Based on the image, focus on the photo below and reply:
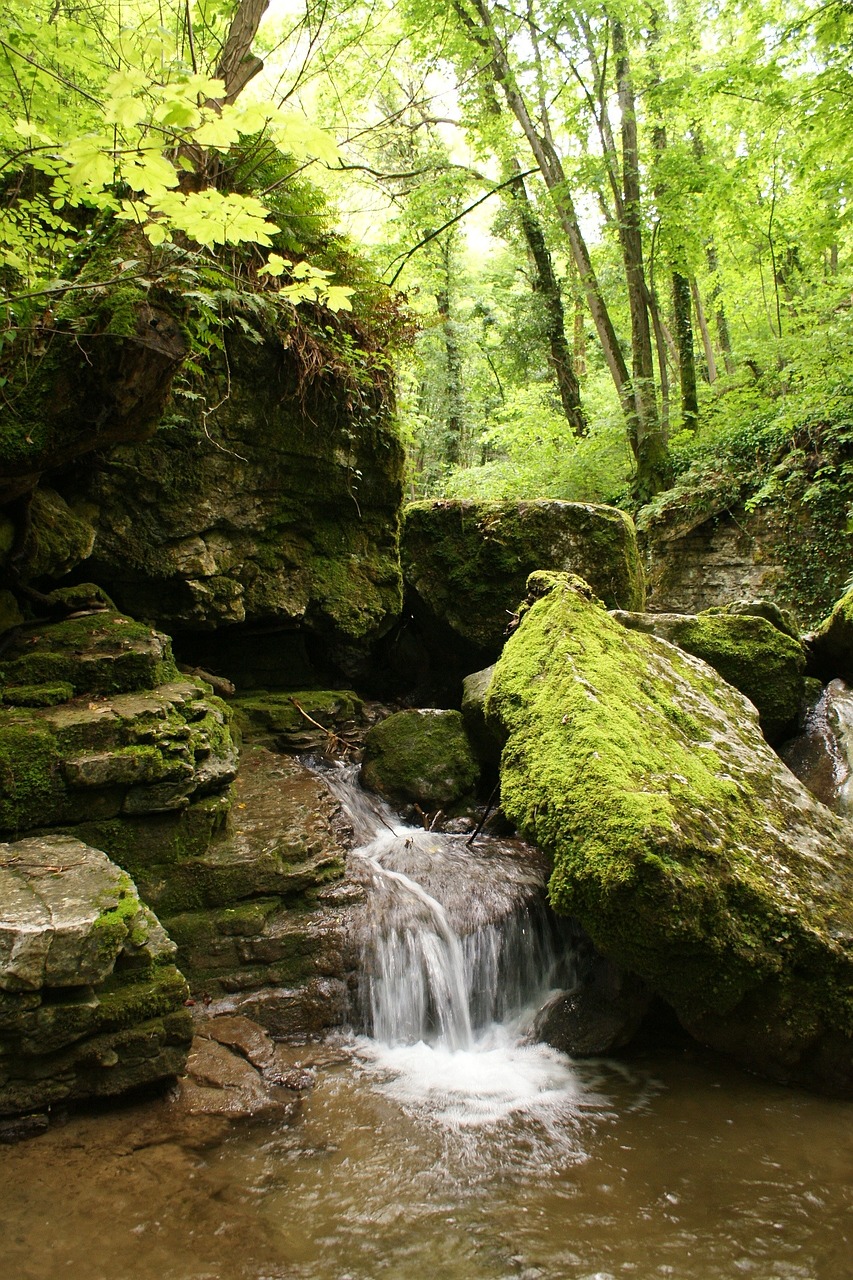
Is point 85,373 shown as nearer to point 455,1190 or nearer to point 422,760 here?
point 422,760

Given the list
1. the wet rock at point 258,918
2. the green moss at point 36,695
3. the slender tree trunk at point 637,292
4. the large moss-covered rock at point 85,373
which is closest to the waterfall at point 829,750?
the wet rock at point 258,918

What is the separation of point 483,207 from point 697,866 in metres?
21.4

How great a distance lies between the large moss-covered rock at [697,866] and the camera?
3.37 m

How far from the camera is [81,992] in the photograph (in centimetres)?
316

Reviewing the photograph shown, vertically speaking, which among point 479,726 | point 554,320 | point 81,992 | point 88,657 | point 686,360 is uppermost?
point 554,320

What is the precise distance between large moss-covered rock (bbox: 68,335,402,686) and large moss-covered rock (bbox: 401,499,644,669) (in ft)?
1.79

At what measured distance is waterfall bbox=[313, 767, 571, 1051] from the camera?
14.3ft

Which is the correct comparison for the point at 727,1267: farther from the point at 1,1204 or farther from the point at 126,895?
the point at 126,895

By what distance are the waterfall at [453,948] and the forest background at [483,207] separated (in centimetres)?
413

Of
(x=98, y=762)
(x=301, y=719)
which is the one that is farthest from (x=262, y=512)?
(x=98, y=762)

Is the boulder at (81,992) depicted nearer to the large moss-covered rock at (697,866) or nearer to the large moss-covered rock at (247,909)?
the large moss-covered rock at (247,909)

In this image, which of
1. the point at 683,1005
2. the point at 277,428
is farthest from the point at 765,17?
the point at 683,1005

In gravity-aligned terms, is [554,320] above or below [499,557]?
above

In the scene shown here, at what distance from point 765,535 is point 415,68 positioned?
1271cm
